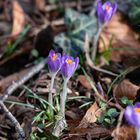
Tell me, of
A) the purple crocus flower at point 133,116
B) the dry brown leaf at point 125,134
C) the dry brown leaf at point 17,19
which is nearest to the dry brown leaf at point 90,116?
the dry brown leaf at point 125,134

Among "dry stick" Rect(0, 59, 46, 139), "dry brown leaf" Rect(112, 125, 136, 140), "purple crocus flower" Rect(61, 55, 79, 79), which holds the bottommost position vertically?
"dry brown leaf" Rect(112, 125, 136, 140)

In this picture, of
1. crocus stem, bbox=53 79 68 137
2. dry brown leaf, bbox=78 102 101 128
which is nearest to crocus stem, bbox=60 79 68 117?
crocus stem, bbox=53 79 68 137

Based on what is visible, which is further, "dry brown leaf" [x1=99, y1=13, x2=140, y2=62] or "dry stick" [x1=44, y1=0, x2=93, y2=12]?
"dry stick" [x1=44, y1=0, x2=93, y2=12]

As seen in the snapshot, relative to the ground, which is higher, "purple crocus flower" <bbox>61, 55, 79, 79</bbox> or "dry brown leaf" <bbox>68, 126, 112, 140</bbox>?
"purple crocus flower" <bbox>61, 55, 79, 79</bbox>

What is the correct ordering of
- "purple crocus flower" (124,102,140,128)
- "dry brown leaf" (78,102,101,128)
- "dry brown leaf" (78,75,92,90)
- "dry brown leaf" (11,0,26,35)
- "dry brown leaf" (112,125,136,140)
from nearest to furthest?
"purple crocus flower" (124,102,140,128) < "dry brown leaf" (112,125,136,140) < "dry brown leaf" (78,102,101,128) < "dry brown leaf" (78,75,92,90) < "dry brown leaf" (11,0,26,35)

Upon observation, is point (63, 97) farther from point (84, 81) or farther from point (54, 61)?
point (84, 81)

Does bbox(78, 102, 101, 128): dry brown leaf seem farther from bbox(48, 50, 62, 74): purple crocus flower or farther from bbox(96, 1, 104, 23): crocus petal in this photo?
bbox(96, 1, 104, 23): crocus petal

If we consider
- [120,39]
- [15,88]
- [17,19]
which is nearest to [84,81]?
[15,88]
